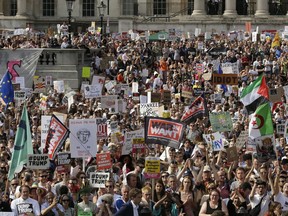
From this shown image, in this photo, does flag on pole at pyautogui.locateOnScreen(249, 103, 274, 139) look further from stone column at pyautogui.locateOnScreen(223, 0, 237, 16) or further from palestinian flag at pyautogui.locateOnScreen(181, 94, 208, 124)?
stone column at pyautogui.locateOnScreen(223, 0, 237, 16)

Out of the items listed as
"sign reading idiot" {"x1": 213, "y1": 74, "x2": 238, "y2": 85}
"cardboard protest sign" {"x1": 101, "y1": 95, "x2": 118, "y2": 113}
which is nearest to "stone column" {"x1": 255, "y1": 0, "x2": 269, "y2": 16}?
"sign reading idiot" {"x1": 213, "y1": 74, "x2": 238, "y2": 85}

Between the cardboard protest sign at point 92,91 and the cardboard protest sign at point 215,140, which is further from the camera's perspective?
the cardboard protest sign at point 92,91

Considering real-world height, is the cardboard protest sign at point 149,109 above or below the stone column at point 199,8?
below

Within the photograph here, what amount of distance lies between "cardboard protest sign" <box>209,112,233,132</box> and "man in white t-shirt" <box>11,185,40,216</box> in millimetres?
9219

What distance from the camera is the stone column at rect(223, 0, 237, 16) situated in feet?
225

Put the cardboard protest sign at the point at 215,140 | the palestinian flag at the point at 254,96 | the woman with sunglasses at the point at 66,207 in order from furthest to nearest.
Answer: the palestinian flag at the point at 254,96 → the cardboard protest sign at the point at 215,140 → the woman with sunglasses at the point at 66,207

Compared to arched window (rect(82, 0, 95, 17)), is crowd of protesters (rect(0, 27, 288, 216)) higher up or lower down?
lower down

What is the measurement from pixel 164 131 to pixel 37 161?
7.32 ft

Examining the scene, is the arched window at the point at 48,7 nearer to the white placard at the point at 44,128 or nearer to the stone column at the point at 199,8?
the stone column at the point at 199,8

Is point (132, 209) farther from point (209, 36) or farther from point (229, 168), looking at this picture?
point (209, 36)

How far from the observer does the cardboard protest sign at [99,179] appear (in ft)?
59.9

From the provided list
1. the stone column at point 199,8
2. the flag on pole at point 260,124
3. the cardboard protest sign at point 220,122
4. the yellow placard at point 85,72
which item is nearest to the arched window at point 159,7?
the stone column at point 199,8

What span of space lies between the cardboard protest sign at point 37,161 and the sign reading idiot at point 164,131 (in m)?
1.87

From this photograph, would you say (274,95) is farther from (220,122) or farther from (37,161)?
(37,161)
